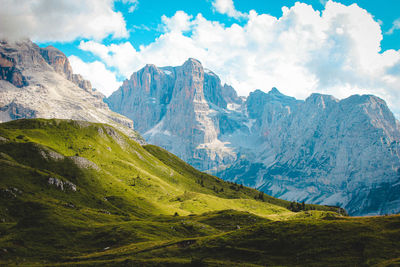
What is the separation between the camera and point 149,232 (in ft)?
339

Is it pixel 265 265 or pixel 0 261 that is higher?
pixel 265 265

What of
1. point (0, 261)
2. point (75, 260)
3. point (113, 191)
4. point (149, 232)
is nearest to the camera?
point (0, 261)

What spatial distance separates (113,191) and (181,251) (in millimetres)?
126013

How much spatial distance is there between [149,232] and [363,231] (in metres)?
67.8

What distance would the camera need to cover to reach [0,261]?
211 ft

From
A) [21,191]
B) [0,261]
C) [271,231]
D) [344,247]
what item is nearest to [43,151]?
[21,191]

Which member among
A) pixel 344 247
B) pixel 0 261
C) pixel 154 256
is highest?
pixel 344 247

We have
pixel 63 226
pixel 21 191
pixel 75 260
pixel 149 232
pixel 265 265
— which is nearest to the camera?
pixel 265 265

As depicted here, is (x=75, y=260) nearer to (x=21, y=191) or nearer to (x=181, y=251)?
(x=181, y=251)

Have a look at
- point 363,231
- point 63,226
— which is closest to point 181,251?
point 363,231

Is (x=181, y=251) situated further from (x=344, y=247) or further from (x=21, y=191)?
(x=21, y=191)

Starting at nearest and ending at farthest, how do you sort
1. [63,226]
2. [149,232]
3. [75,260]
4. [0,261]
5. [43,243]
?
1. [0,261]
2. [75,260]
3. [43,243]
4. [63,226]
5. [149,232]

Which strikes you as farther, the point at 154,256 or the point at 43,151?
the point at 43,151

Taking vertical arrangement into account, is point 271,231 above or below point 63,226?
above
